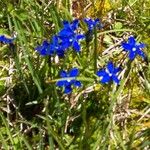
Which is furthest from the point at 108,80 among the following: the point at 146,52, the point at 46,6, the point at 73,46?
the point at 46,6

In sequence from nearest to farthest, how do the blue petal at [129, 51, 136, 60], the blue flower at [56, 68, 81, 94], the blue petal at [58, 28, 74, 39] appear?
the blue petal at [129, 51, 136, 60] → the blue flower at [56, 68, 81, 94] → the blue petal at [58, 28, 74, 39]

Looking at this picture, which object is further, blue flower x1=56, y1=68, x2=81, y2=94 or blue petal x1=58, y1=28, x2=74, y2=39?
blue petal x1=58, y1=28, x2=74, y2=39

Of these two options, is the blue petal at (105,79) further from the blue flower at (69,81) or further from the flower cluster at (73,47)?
the blue flower at (69,81)

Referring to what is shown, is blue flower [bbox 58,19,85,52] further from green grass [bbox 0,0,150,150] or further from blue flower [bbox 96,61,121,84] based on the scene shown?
blue flower [bbox 96,61,121,84]

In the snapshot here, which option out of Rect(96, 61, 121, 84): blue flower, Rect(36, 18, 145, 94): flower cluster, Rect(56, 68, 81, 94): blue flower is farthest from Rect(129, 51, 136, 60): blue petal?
Rect(56, 68, 81, 94): blue flower

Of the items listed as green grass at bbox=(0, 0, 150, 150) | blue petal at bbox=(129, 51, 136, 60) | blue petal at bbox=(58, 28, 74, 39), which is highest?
blue petal at bbox=(58, 28, 74, 39)

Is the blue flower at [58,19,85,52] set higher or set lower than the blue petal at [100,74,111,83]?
higher

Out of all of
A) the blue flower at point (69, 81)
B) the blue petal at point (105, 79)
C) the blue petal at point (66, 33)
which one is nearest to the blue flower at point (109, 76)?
the blue petal at point (105, 79)

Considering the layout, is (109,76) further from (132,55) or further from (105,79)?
(132,55)

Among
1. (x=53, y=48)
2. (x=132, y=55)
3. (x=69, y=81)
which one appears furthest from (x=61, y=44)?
(x=132, y=55)
